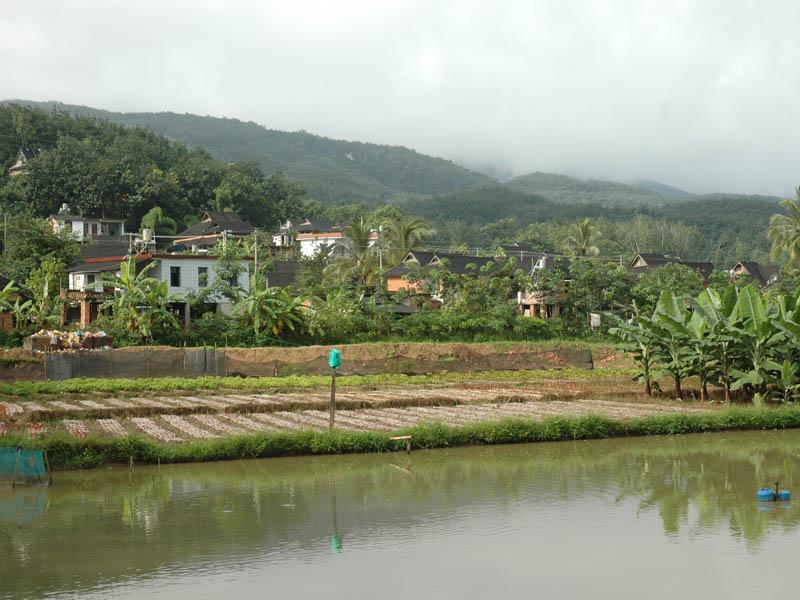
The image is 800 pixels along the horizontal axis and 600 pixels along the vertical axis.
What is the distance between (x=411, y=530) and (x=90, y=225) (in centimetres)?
6596

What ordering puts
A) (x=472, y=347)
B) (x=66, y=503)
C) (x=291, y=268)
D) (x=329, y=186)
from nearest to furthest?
(x=66, y=503) → (x=472, y=347) → (x=291, y=268) → (x=329, y=186)

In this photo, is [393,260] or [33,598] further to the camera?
[393,260]

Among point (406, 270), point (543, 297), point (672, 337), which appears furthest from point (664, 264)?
point (672, 337)

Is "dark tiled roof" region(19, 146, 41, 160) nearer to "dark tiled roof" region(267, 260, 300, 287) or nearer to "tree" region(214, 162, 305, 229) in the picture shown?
Answer: "tree" region(214, 162, 305, 229)

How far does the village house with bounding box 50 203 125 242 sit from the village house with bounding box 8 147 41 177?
879 cm

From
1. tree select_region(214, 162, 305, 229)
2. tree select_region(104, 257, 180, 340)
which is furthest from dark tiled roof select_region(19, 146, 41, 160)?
tree select_region(104, 257, 180, 340)

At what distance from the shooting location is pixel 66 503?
39.7ft

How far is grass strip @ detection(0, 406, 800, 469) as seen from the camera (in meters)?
14.5

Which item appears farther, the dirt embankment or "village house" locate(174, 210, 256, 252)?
"village house" locate(174, 210, 256, 252)

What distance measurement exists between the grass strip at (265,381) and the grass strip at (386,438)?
10.1 meters

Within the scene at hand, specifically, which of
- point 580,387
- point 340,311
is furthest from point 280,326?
point 580,387

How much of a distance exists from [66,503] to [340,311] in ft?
91.0

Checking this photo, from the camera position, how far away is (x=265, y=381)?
2806 cm

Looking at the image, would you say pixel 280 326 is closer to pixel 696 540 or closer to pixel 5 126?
pixel 696 540
